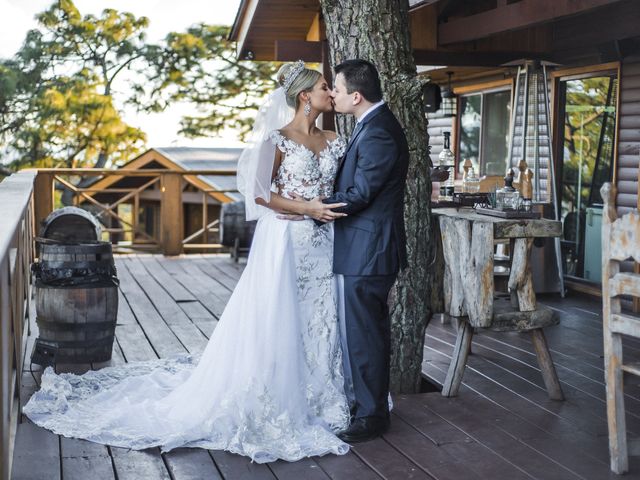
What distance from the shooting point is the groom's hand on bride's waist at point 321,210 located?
3.72m

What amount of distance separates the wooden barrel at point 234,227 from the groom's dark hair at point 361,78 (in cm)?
617

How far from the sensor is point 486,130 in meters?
9.82

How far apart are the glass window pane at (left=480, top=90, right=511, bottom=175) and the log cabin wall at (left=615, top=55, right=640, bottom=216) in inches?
79.1

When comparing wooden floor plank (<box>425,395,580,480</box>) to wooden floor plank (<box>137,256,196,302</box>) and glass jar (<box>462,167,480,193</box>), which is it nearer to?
glass jar (<box>462,167,480,193</box>)

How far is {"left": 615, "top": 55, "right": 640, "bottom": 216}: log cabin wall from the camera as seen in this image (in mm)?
7094

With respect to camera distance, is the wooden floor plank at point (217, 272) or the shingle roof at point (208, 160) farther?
the shingle roof at point (208, 160)

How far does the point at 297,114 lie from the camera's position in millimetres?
3980

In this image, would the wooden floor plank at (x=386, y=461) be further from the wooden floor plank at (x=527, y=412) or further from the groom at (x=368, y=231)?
the wooden floor plank at (x=527, y=412)

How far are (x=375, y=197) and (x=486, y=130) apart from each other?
6.45 meters

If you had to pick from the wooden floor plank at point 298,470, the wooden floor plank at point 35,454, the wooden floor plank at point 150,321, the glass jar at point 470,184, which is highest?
the glass jar at point 470,184

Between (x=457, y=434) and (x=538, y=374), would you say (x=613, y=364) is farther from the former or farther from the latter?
(x=538, y=374)

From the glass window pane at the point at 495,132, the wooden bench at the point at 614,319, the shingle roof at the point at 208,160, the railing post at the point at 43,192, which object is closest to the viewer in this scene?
the wooden bench at the point at 614,319

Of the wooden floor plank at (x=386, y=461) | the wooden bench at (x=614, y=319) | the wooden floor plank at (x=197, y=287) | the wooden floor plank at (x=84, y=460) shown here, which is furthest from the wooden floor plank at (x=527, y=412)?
the wooden floor plank at (x=197, y=287)

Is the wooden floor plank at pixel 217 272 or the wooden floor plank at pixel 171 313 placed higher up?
the wooden floor plank at pixel 217 272
